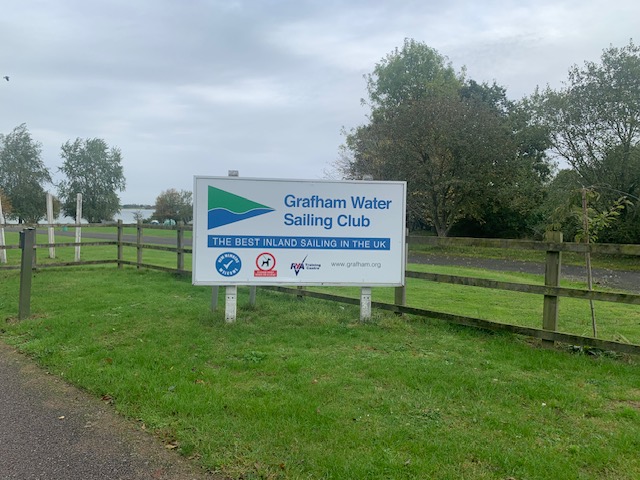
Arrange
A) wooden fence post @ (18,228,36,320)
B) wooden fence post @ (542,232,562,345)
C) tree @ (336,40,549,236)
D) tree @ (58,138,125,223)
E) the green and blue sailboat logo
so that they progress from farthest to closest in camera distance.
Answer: tree @ (58,138,125,223)
tree @ (336,40,549,236)
wooden fence post @ (18,228,36,320)
the green and blue sailboat logo
wooden fence post @ (542,232,562,345)

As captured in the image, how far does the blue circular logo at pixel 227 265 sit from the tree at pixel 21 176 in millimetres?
46947

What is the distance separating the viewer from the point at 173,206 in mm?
72562

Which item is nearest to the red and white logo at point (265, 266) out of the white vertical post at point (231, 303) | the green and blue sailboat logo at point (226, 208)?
the white vertical post at point (231, 303)

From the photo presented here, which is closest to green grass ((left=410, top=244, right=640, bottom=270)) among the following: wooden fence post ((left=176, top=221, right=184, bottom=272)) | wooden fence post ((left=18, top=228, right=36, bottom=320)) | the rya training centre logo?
wooden fence post ((left=176, top=221, right=184, bottom=272))

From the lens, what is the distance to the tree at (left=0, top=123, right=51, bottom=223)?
A: 46.0 metres

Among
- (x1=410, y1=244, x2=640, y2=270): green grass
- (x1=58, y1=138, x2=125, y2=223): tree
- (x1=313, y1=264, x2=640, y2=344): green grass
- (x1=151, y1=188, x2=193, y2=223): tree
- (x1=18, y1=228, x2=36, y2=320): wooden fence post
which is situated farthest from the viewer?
(x1=151, y1=188, x2=193, y2=223): tree

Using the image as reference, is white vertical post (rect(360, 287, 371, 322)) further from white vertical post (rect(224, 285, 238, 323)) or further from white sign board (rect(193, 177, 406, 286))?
white vertical post (rect(224, 285, 238, 323))

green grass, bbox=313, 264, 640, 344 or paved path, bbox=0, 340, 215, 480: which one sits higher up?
green grass, bbox=313, 264, 640, 344

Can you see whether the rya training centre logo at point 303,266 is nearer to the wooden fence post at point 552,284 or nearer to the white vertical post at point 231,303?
the white vertical post at point 231,303

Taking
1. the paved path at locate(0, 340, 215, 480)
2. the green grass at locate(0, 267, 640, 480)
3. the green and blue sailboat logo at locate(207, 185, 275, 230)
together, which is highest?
the green and blue sailboat logo at locate(207, 185, 275, 230)

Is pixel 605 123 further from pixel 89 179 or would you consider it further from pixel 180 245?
pixel 89 179

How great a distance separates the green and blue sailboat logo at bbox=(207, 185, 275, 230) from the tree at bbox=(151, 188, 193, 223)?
62.7m

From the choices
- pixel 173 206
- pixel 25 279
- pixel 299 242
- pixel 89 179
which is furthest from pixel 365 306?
pixel 173 206

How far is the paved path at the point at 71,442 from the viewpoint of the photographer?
9.95 ft
